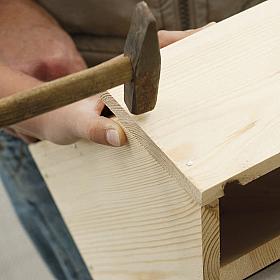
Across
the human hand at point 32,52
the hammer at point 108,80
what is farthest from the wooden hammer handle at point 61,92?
the human hand at point 32,52

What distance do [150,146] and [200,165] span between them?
71 millimetres

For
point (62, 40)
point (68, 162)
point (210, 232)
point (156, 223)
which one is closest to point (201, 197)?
point (210, 232)

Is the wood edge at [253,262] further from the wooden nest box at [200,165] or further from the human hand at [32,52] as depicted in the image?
the human hand at [32,52]

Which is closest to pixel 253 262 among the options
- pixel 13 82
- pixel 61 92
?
pixel 61 92

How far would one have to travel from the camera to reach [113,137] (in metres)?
0.75

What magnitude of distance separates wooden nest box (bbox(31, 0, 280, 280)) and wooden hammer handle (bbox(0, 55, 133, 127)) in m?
0.08

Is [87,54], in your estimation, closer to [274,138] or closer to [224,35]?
[224,35]

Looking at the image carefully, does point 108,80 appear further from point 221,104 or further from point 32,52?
point 32,52

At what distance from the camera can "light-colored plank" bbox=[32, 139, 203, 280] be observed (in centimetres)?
71

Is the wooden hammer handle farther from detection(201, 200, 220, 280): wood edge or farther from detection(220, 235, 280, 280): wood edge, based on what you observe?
detection(220, 235, 280, 280): wood edge

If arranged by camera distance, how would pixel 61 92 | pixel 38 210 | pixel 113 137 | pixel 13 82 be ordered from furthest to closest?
pixel 38 210
pixel 13 82
pixel 113 137
pixel 61 92

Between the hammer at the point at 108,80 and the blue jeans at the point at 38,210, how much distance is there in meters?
0.68

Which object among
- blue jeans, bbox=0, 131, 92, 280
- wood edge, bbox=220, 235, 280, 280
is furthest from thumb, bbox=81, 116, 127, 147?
blue jeans, bbox=0, 131, 92, 280

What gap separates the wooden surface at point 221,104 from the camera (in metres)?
0.61
